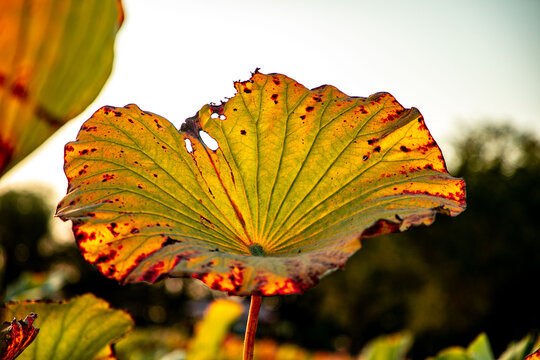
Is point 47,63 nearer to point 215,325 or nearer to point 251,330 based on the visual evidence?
point 251,330

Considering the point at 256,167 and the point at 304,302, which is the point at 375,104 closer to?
the point at 256,167

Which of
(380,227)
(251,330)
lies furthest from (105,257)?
(380,227)

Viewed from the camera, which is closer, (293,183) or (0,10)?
(0,10)

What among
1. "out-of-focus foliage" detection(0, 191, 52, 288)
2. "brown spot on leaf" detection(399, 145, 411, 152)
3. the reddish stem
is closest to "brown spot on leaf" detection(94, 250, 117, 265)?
the reddish stem

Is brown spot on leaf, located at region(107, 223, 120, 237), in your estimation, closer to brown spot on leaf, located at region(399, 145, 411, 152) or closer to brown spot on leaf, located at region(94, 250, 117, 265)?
brown spot on leaf, located at region(94, 250, 117, 265)

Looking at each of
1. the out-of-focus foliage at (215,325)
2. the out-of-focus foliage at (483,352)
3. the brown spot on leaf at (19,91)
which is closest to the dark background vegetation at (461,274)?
the out-of-focus foliage at (215,325)

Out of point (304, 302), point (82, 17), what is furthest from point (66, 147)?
point (304, 302)
